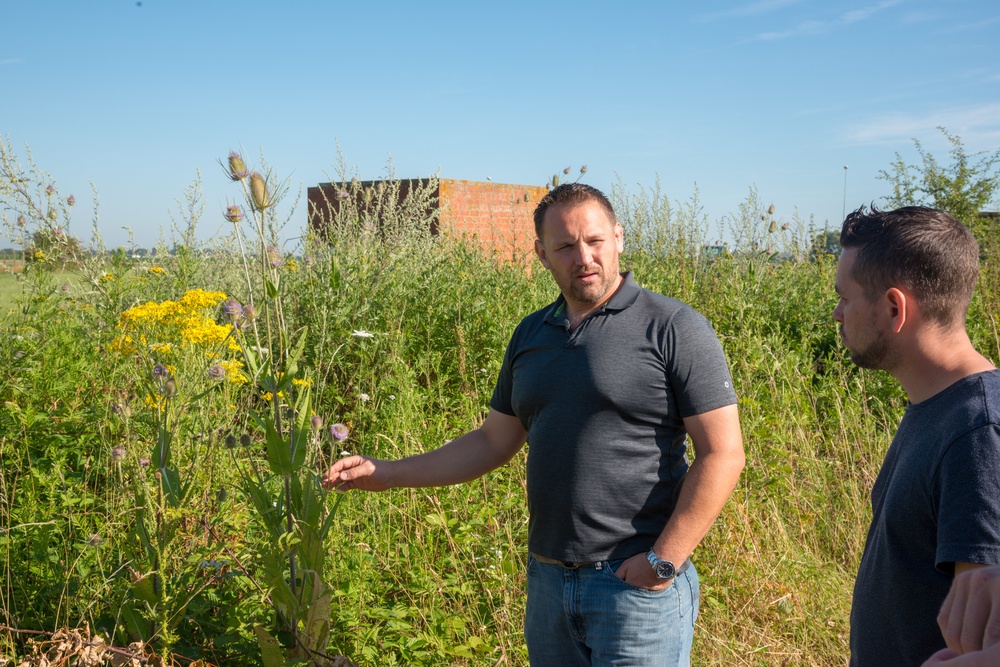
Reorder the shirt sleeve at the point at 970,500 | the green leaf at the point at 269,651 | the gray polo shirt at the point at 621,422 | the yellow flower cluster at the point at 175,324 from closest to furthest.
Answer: the shirt sleeve at the point at 970,500 < the gray polo shirt at the point at 621,422 < the green leaf at the point at 269,651 < the yellow flower cluster at the point at 175,324

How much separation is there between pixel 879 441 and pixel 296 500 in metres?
3.54

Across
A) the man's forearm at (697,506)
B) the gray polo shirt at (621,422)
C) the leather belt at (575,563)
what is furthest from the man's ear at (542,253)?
the leather belt at (575,563)

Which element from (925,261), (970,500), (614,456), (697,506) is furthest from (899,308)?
(614,456)

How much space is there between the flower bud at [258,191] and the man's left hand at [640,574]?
1393 millimetres

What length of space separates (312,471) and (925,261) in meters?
1.64

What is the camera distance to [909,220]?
1.67 meters

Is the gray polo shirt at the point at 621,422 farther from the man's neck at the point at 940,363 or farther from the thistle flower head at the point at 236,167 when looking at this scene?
the thistle flower head at the point at 236,167

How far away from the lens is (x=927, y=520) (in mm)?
1540

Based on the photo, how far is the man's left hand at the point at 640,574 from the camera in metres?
2.14

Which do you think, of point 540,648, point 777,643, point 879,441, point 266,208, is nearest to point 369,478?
point 540,648

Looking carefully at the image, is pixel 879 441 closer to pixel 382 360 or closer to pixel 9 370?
pixel 382 360

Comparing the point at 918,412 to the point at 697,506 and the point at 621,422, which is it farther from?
the point at 621,422

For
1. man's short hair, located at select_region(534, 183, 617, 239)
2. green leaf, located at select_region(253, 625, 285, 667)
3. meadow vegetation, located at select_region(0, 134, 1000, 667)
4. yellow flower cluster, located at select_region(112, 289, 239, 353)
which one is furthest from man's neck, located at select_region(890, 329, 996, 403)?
yellow flower cluster, located at select_region(112, 289, 239, 353)

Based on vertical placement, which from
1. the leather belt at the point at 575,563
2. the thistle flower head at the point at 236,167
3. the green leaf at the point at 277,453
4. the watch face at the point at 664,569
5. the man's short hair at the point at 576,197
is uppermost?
Answer: the thistle flower head at the point at 236,167
